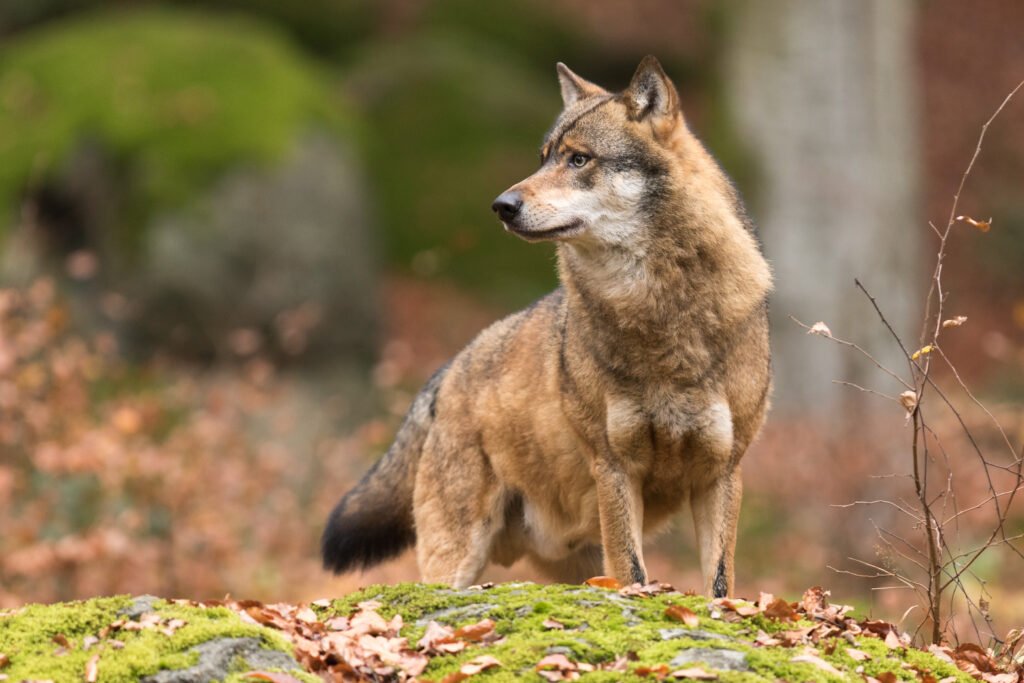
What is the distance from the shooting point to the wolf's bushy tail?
715cm

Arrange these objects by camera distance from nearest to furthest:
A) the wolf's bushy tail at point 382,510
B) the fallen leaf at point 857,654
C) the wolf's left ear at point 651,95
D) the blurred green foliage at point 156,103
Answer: the fallen leaf at point 857,654 < the wolf's left ear at point 651,95 < the wolf's bushy tail at point 382,510 < the blurred green foliage at point 156,103

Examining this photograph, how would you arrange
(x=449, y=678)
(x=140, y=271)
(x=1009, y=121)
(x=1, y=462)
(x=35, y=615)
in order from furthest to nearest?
(x=1009, y=121), (x=140, y=271), (x=1, y=462), (x=35, y=615), (x=449, y=678)

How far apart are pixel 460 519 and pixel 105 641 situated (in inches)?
103

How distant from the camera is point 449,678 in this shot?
14.3 ft

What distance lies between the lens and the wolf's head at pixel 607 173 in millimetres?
5840

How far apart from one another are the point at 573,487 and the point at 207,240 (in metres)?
8.91

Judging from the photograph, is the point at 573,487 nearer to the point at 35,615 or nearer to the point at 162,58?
the point at 35,615

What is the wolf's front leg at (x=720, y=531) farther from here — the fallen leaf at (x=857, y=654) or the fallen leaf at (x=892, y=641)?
the fallen leaf at (x=857, y=654)

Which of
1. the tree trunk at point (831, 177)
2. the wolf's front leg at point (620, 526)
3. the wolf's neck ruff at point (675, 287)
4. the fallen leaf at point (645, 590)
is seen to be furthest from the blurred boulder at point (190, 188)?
the fallen leaf at point (645, 590)

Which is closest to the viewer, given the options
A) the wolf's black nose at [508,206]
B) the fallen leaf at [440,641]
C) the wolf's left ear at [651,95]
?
the fallen leaf at [440,641]

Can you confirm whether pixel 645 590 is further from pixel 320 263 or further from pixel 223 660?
pixel 320 263

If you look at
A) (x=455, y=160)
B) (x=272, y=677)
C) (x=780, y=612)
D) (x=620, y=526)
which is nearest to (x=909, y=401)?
(x=780, y=612)

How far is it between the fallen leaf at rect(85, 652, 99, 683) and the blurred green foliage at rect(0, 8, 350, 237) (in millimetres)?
10465

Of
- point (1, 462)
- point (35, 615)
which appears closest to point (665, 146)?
point (35, 615)
